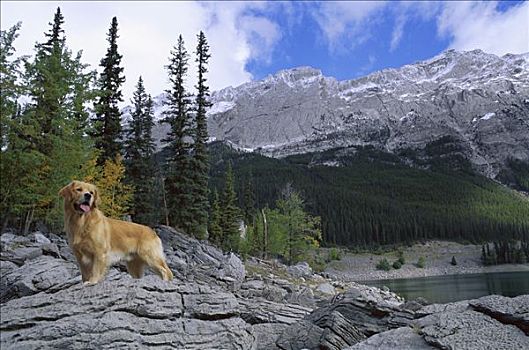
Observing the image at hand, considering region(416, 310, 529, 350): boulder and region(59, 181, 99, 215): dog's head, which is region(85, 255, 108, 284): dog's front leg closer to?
region(59, 181, 99, 215): dog's head

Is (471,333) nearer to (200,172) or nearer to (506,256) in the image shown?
(200,172)

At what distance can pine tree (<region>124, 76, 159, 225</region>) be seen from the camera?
41281 mm

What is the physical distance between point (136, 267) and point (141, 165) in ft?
110

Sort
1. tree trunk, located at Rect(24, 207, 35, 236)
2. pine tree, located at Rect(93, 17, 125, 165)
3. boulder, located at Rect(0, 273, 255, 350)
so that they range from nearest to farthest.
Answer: boulder, located at Rect(0, 273, 255, 350) → tree trunk, located at Rect(24, 207, 35, 236) → pine tree, located at Rect(93, 17, 125, 165)

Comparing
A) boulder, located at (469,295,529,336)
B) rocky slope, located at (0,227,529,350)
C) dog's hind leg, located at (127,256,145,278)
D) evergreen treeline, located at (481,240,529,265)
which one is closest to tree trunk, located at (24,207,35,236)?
rocky slope, located at (0,227,529,350)

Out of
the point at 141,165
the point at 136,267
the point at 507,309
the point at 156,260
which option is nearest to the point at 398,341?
the point at 507,309

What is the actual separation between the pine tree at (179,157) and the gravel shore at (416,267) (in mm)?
64864

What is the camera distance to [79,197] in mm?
8656

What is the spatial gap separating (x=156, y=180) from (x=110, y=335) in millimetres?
38508

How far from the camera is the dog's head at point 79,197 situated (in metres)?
8.65

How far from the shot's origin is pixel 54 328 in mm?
7711

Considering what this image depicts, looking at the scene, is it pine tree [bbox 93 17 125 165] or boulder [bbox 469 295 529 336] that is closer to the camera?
boulder [bbox 469 295 529 336]

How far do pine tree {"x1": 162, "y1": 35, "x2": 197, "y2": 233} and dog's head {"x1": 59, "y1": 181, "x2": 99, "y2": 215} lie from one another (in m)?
30.5

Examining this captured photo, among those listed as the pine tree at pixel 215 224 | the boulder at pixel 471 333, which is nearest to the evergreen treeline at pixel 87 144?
the boulder at pixel 471 333
